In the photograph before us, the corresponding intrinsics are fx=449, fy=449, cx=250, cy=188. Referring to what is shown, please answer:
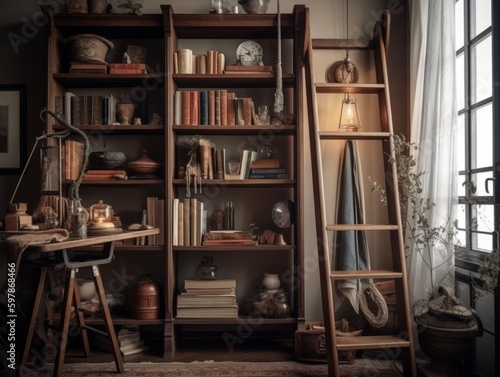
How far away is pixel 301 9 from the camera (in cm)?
322

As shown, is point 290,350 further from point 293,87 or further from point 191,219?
point 293,87

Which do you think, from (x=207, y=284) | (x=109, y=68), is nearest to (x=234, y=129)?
(x=109, y=68)

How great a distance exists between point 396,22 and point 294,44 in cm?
91

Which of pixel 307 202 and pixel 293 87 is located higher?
pixel 293 87

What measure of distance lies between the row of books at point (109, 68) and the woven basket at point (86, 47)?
31 millimetres

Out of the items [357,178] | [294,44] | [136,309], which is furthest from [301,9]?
[136,309]

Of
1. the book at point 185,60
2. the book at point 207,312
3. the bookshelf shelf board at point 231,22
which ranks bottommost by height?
the book at point 207,312

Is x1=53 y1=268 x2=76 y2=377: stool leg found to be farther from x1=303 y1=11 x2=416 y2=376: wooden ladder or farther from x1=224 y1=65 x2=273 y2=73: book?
x1=224 y1=65 x2=273 y2=73: book

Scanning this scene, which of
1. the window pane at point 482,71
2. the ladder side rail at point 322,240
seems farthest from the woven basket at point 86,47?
the window pane at point 482,71

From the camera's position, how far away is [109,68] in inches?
132

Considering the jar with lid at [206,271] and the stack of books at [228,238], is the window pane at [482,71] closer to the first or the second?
the stack of books at [228,238]

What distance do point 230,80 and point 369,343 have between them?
2.06m

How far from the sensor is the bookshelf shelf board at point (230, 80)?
129 inches

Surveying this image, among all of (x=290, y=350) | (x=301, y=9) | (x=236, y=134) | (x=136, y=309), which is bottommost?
(x=290, y=350)
